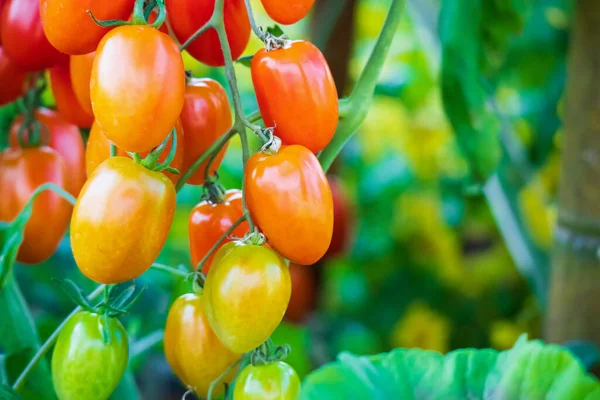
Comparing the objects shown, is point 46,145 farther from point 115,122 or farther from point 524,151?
point 524,151

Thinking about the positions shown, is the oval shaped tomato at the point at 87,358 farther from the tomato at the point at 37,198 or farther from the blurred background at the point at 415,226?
the blurred background at the point at 415,226

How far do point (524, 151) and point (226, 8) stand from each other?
2.68 feet

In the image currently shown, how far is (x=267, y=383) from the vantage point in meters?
0.40

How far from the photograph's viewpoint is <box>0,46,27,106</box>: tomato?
0.53 m

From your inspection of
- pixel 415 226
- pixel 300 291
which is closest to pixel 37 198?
pixel 300 291

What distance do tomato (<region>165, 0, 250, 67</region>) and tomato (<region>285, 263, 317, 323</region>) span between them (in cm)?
83

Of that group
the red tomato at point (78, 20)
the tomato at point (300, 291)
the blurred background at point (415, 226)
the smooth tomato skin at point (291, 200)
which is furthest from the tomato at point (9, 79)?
the tomato at point (300, 291)

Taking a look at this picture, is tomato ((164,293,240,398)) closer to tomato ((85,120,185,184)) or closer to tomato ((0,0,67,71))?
tomato ((85,120,185,184))

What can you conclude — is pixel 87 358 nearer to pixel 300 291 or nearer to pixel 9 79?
pixel 9 79

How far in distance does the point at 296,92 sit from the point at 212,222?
0.36ft

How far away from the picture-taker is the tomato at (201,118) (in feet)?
1.46

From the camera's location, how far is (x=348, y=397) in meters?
0.44

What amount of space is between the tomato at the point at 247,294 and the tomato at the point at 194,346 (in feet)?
0.16

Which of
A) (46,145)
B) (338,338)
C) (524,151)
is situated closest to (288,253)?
(46,145)
